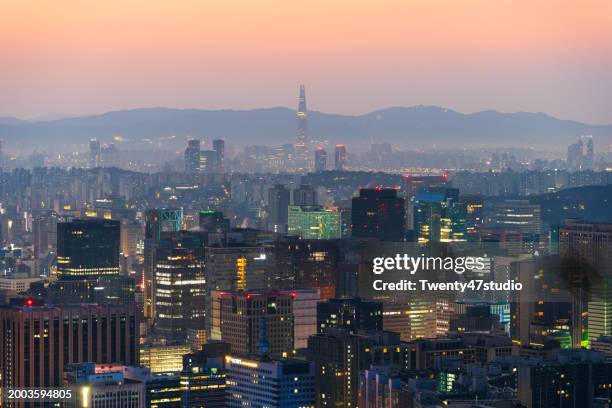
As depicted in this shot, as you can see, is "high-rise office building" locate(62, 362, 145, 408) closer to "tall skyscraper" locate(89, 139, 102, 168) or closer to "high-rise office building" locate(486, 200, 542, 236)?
"tall skyscraper" locate(89, 139, 102, 168)

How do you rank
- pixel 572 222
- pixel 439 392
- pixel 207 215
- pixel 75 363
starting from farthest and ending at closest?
pixel 207 215 < pixel 572 222 < pixel 75 363 < pixel 439 392

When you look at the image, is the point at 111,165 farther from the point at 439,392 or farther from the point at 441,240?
the point at 439,392

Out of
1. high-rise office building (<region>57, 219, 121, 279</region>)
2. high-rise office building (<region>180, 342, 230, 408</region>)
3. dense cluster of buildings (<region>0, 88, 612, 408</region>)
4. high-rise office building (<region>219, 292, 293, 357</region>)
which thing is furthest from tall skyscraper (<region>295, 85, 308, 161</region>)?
high-rise office building (<region>180, 342, 230, 408</region>)

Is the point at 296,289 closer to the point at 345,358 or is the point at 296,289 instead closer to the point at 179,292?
the point at 179,292

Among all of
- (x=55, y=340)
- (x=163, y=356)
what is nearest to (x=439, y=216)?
(x=163, y=356)

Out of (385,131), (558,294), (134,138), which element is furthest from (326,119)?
(558,294)

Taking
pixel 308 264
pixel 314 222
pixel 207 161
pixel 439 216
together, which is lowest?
pixel 308 264

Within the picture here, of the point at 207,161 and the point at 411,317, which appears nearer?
the point at 411,317

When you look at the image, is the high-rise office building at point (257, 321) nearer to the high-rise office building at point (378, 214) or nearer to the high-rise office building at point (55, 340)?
the high-rise office building at point (55, 340)

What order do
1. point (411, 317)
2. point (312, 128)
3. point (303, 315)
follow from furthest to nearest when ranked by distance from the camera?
1. point (312, 128)
2. point (411, 317)
3. point (303, 315)
